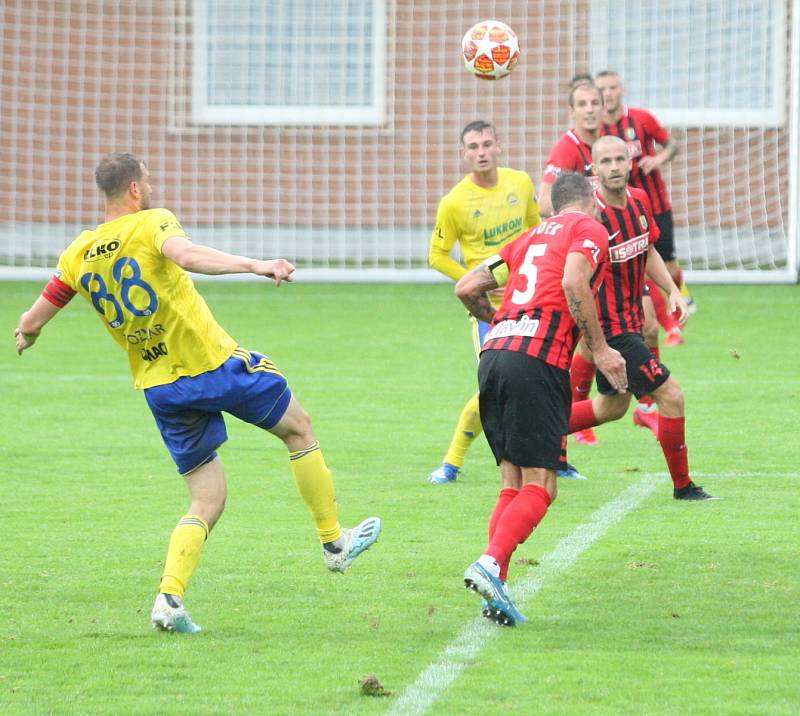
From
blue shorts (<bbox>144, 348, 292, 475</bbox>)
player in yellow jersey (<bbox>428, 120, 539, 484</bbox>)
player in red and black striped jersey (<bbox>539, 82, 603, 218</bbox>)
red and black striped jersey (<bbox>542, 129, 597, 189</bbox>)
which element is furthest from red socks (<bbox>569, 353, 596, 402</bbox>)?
blue shorts (<bbox>144, 348, 292, 475</bbox>)

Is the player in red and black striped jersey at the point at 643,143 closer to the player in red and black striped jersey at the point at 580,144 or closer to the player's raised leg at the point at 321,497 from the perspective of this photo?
the player in red and black striped jersey at the point at 580,144

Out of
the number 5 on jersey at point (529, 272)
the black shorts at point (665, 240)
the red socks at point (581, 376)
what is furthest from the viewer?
the black shorts at point (665, 240)

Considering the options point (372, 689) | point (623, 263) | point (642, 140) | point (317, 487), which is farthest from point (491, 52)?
point (372, 689)

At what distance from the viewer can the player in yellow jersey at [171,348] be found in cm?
570

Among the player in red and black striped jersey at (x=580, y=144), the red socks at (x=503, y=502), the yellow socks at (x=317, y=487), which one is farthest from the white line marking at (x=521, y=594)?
the player in red and black striped jersey at (x=580, y=144)

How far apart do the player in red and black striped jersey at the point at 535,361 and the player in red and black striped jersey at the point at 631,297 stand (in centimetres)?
173

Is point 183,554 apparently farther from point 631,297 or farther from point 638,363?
point 631,297

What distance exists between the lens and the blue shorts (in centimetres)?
586

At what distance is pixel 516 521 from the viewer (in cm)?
578

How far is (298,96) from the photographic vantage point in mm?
20734

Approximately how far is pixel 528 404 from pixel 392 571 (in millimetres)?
1130

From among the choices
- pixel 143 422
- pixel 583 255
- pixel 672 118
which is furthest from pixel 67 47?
pixel 583 255

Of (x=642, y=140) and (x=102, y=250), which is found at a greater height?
(x=642, y=140)

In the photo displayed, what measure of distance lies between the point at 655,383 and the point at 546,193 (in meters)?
2.11
